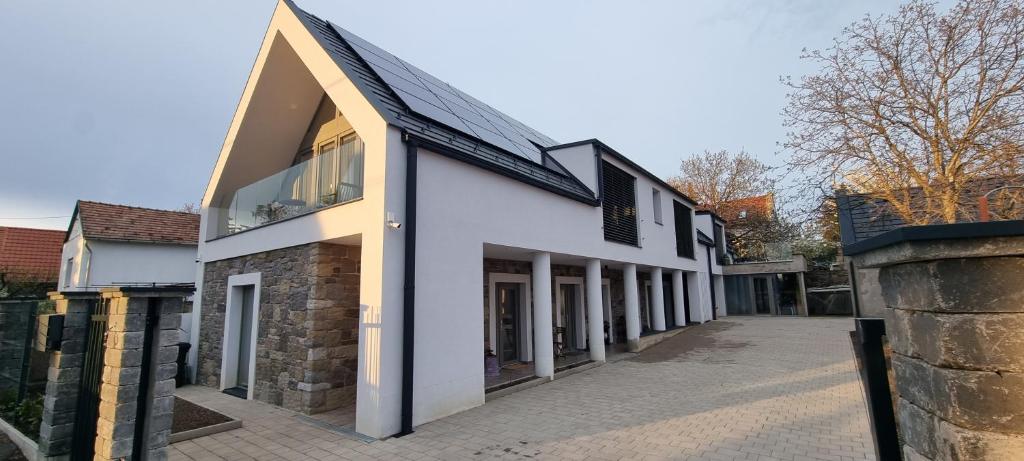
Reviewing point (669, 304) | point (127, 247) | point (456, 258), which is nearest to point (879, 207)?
point (669, 304)

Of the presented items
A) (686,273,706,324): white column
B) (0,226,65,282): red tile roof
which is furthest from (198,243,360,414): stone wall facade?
(0,226,65,282): red tile roof

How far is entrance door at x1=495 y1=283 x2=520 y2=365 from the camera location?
398 inches

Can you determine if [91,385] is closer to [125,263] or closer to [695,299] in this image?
[125,263]

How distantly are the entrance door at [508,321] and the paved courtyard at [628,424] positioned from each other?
1.85 metres

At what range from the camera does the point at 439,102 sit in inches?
381

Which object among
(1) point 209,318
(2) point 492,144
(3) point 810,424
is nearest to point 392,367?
(2) point 492,144

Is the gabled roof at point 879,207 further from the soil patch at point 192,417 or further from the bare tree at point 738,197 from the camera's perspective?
the bare tree at point 738,197

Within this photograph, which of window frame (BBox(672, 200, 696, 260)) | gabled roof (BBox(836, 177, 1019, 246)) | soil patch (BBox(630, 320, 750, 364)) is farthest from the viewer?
window frame (BBox(672, 200, 696, 260))

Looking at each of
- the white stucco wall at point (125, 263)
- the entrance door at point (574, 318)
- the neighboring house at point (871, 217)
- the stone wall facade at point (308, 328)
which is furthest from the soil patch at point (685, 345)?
the white stucco wall at point (125, 263)

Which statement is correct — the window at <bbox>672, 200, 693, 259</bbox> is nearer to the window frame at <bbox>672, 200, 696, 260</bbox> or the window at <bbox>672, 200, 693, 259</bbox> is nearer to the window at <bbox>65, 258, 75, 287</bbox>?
the window frame at <bbox>672, 200, 696, 260</bbox>

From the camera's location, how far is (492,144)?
884cm

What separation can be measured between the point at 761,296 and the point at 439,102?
71.4ft

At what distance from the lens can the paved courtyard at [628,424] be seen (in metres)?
5.00

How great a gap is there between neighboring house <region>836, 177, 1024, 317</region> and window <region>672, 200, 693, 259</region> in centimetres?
522
